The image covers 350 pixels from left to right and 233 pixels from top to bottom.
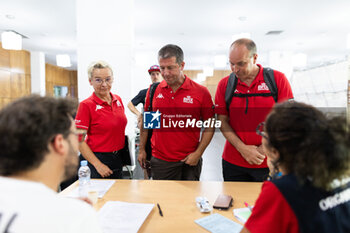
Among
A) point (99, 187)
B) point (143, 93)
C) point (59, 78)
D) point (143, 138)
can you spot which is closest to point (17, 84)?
point (59, 78)

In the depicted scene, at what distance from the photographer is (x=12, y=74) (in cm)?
786

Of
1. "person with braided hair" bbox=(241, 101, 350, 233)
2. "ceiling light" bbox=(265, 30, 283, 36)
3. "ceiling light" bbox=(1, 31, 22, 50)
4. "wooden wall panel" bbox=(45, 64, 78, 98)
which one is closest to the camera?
"person with braided hair" bbox=(241, 101, 350, 233)

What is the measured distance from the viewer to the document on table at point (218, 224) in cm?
109

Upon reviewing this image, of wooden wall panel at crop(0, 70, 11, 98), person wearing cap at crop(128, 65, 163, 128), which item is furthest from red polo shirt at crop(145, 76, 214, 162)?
wooden wall panel at crop(0, 70, 11, 98)

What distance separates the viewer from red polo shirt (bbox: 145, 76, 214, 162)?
1975 mm

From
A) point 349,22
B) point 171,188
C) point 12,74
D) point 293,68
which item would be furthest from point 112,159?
point 293,68

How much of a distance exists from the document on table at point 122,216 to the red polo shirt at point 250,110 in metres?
0.85

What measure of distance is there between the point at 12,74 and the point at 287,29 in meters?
8.61

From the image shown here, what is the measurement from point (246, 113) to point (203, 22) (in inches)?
178

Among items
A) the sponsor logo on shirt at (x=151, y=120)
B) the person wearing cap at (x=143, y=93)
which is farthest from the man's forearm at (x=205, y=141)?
the person wearing cap at (x=143, y=93)

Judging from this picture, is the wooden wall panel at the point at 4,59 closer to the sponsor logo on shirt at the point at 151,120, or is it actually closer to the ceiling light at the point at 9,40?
the ceiling light at the point at 9,40

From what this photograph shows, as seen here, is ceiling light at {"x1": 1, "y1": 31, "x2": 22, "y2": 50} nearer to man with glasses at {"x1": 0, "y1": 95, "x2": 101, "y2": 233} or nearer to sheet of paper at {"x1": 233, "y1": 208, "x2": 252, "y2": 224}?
man with glasses at {"x1": 0, "y1": 95, "x2": 101, "y2": 233}

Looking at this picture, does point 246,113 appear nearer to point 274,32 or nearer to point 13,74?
point 274,32

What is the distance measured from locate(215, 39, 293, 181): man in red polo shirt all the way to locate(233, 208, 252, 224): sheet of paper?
544 millimetres
